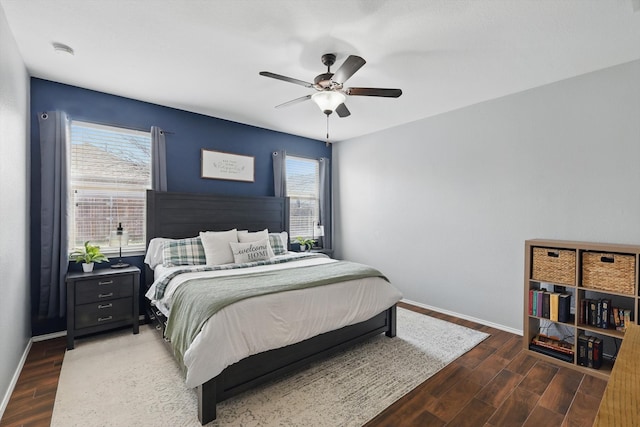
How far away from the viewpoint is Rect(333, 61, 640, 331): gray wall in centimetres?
277

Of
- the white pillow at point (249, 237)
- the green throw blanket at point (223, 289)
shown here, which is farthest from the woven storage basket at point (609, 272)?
the white pillow at point (249, 237)

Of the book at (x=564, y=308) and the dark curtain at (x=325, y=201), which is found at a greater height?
the dark curtain at (x=325, y=201)

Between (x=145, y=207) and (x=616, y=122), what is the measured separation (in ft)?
16.3

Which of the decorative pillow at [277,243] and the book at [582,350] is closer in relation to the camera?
the book at [582,350]

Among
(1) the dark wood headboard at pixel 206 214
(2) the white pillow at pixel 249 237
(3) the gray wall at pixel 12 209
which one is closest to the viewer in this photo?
(3) the gray wall at pixel 12 209

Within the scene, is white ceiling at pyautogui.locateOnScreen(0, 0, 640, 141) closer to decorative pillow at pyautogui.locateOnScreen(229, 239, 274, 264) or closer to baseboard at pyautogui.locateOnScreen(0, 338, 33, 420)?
decorative pillow at pyautogui.locateOnScreen(229, 239, 274, 264)

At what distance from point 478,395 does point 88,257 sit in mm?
3776

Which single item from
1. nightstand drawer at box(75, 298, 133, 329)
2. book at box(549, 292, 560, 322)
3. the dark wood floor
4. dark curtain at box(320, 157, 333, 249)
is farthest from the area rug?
dark curtain at box(320, 157, 333, 249)

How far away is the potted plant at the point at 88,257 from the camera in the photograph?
312 cm

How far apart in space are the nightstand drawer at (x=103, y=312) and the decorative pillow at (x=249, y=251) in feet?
3.85

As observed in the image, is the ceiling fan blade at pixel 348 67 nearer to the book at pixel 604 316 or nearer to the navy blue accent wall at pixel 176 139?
the navy blue accent wall at pixel 176 139

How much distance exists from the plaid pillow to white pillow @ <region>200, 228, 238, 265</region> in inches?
24.9

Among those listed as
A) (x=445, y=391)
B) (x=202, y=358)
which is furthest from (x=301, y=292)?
(x=445, y=391)

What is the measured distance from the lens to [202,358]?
1896 mm
